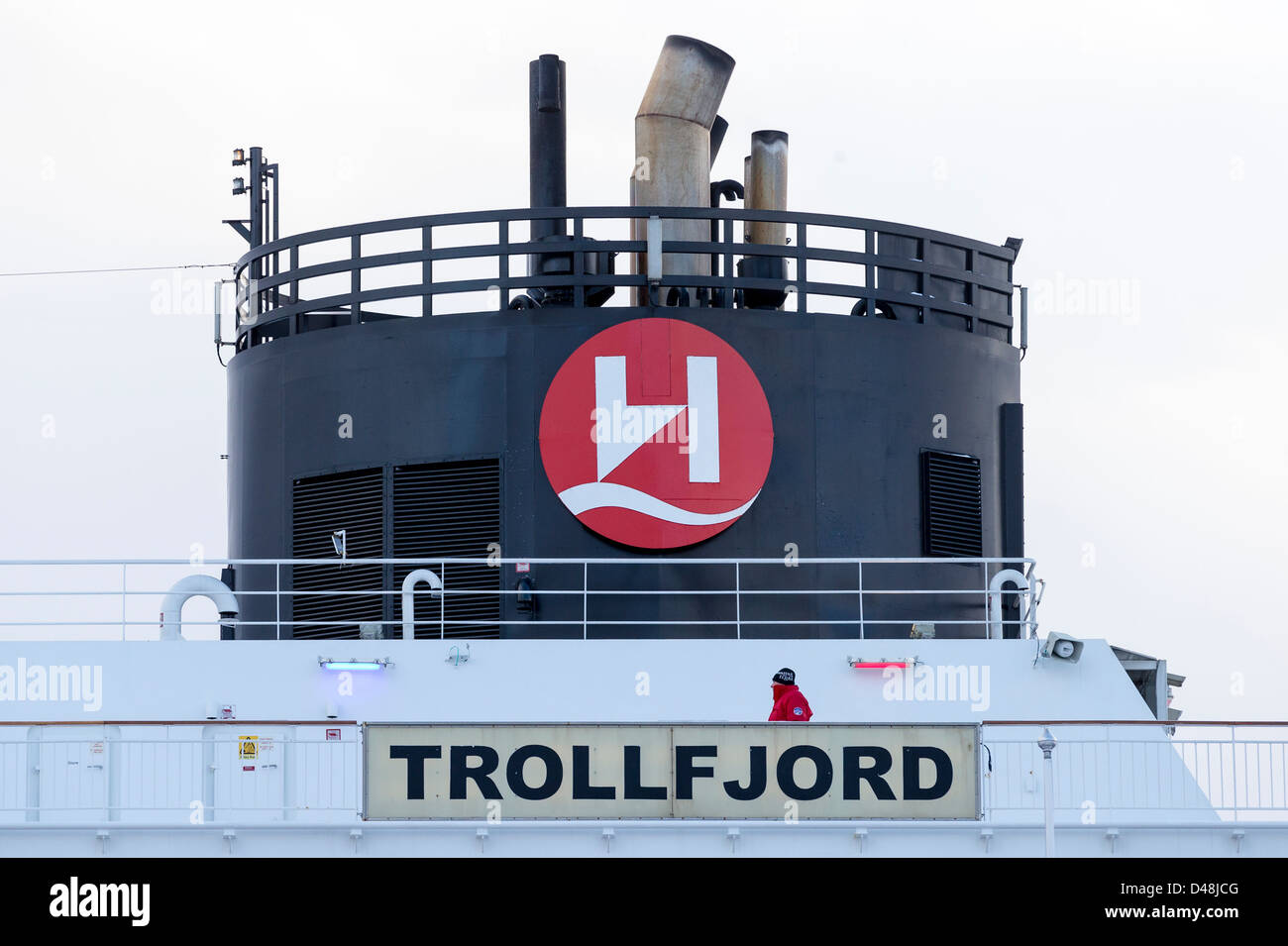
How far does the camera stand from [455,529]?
20266 mm

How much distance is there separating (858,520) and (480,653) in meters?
4.27

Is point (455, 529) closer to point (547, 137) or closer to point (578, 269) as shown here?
point (578, 269)

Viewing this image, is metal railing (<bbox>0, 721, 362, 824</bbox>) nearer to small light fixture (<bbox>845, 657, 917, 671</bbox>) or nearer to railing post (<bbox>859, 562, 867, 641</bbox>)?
small light fixture (<bbox>845, 657, 917, 671</bbox>)

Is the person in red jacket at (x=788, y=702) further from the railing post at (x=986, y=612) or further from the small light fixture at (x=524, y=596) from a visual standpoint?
the small light fixture at (x=524, y=596)

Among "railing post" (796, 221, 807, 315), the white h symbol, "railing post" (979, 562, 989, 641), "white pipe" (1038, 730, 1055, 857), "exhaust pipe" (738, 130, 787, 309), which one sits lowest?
"white pipe" (1038, 730, 1055, 857)

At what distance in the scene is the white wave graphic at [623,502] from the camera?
65.1 feet

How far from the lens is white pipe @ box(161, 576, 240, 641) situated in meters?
20.4

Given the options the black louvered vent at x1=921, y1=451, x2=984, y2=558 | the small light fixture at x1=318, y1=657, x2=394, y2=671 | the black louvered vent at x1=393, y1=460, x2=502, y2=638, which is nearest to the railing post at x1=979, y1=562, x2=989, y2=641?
the black louvered vent at x1=921, y1=451, x2=984, y2=558

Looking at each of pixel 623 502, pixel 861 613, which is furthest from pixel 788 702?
pixel 623 502

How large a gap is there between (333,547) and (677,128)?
5870 millimetres

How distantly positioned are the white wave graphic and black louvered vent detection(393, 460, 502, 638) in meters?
0.80
